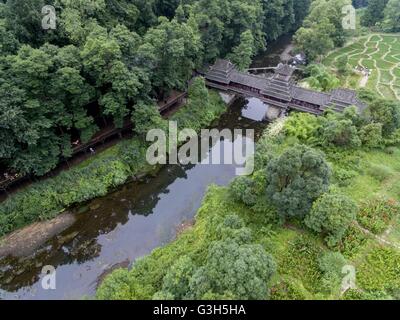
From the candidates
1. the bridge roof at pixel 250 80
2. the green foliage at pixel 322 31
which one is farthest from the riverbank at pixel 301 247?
the green foliage at pixel 322 31

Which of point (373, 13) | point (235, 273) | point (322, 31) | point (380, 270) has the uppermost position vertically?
point (373, 13)

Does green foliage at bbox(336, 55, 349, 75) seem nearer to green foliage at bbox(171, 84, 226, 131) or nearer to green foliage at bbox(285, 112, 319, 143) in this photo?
green foliage at bbox(285, 112, 319, 143)

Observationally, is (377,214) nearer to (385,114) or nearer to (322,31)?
(385,114)

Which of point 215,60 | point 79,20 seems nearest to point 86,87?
point 79,20

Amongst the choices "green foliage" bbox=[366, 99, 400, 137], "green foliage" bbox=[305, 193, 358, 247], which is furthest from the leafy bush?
"green foliage" bbox=[305, 193, 358, 247]

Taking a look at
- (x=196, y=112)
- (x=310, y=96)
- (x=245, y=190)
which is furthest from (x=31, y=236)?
(x=310, y=96)

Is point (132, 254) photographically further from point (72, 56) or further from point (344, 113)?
point (344, 113)

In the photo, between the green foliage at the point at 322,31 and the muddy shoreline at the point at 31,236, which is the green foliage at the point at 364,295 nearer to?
the muddy shoreline at the point at 31,236
